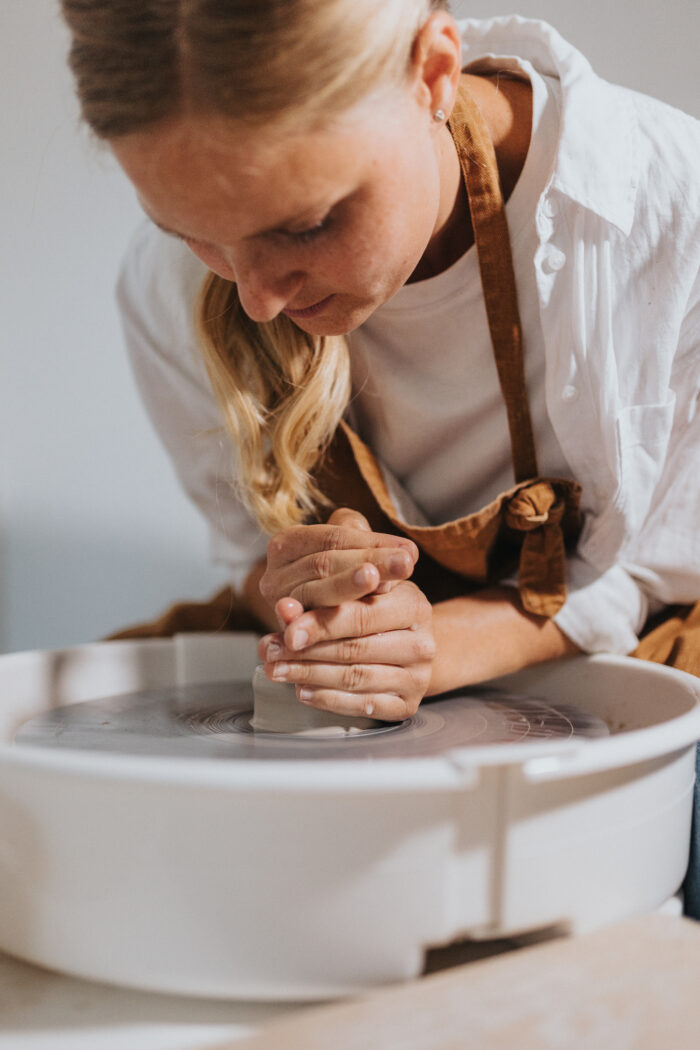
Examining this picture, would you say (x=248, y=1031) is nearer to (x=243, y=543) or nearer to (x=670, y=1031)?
(x=670, y=1031)

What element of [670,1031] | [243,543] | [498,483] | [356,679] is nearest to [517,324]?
[498,483]

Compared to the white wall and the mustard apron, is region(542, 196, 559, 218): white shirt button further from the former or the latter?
the white wall

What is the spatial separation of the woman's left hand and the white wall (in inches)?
37.3

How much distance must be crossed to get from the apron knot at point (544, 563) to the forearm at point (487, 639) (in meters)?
0.02

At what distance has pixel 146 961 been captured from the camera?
1.99 feet

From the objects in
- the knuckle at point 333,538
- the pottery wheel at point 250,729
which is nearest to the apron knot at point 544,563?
the pottery wheel at point 250,729

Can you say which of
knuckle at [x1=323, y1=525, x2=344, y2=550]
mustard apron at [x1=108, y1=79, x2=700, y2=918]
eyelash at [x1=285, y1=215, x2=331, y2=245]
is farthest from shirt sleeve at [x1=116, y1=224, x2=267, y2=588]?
eyelash at [x1=285, y1=215, x2=331, y2=245]

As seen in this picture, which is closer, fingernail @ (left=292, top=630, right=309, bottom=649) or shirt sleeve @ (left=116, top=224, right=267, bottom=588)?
fingernail @ (left=292, top=630, right=309, bottom=649)

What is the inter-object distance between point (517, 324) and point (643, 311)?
122 mm

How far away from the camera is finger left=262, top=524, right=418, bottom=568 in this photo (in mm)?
836

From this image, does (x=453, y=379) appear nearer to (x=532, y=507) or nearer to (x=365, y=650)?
(x=532, y=507)

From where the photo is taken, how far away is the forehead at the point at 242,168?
644mm

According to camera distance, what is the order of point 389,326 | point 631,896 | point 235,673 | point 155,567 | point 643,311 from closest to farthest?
point 631,896 < point 643,311 < point 389,326 < point 235,673 < point 155,567

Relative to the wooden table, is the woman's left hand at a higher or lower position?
higher
